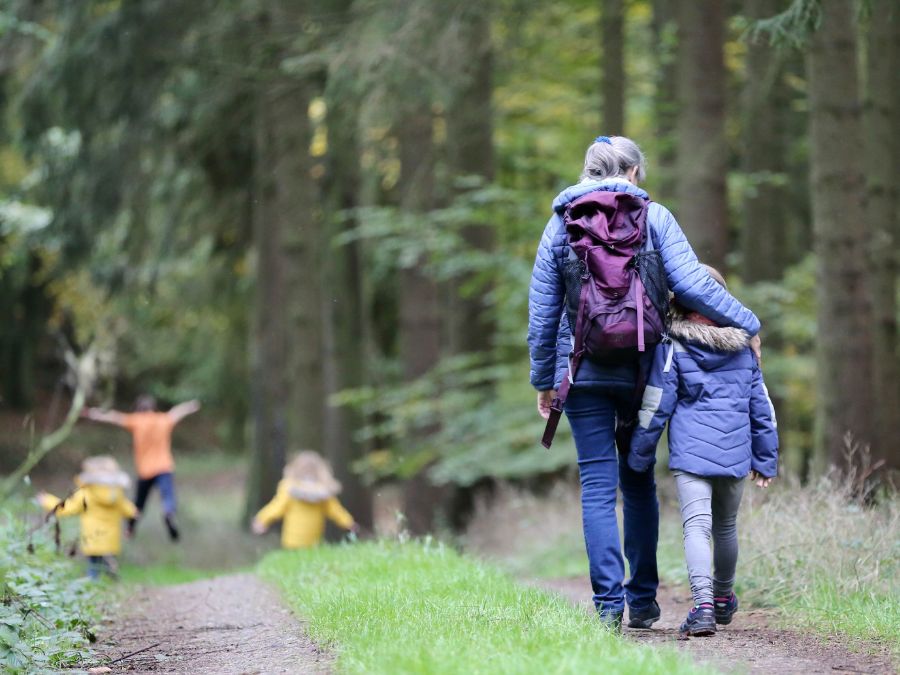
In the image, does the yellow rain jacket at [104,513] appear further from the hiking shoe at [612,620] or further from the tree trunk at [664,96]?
the tree trunk at [664,96]

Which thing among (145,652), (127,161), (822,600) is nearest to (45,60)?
(127,161)

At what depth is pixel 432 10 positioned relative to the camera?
415 inches

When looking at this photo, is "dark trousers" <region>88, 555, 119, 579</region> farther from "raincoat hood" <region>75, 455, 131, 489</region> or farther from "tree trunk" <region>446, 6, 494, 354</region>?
"tree trunk" <region>446, 6, 494, 354</region>

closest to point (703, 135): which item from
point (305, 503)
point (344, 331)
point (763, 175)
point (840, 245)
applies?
point (840, 245)

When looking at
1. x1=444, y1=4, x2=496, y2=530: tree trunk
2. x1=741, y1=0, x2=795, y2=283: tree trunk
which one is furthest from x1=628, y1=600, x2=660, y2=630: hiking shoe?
x1=444, y1=4, x2=496, y2=530: tree trunk

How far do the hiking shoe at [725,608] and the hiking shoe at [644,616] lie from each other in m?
0.30

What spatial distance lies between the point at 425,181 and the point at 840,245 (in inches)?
308

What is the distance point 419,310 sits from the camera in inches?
650

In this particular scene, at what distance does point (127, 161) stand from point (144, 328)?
490 inches

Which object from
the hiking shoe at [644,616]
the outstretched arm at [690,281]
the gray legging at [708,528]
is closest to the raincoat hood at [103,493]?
the hiking shoe at [644,616]

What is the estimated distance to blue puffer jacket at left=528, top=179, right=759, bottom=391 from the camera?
214 inches

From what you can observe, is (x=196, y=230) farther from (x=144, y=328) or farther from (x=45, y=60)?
(x=144, y=328)

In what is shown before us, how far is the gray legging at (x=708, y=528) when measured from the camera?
18.2 feet

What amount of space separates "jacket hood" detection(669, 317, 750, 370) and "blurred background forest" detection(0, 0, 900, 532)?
3.45 m
